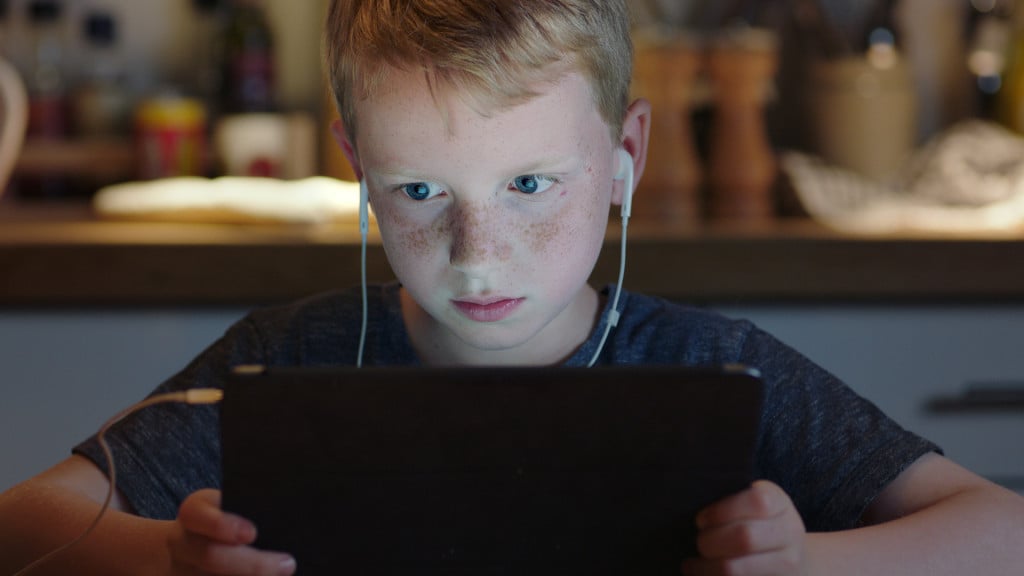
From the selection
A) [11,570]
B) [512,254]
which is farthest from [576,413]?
[11,570]

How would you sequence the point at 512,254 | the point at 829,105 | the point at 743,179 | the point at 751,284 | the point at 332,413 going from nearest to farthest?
the point at 332,413 < the point at 512,254 < the point at 751,284 < the point at 743,179 < the point at 829,105

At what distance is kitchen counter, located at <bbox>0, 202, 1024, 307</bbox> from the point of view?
1432 mm

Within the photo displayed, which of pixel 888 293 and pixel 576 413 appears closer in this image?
pixel 576 413

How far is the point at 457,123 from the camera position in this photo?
2.27ft

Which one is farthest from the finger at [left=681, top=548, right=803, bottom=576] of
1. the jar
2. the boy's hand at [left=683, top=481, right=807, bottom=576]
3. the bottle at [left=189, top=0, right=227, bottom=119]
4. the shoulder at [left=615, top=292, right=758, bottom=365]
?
the bottle at [left=189, top=0, right=227, bottom=119]

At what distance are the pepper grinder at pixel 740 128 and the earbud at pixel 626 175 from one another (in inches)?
34.4

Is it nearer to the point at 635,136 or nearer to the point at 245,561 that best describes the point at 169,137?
the point at 635,136

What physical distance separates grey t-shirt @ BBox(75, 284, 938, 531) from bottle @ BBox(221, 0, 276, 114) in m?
0.92

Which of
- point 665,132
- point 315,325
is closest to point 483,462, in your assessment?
point 315,325

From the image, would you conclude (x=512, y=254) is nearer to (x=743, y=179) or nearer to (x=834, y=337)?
(x=834, y=337)

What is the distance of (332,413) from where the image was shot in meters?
0.53

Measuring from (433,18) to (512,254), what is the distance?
153 millimetres

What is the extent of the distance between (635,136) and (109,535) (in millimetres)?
451

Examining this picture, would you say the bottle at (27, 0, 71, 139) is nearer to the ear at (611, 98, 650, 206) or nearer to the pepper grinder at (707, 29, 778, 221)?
the pepper grinder at (707, 29, 778, 221)
